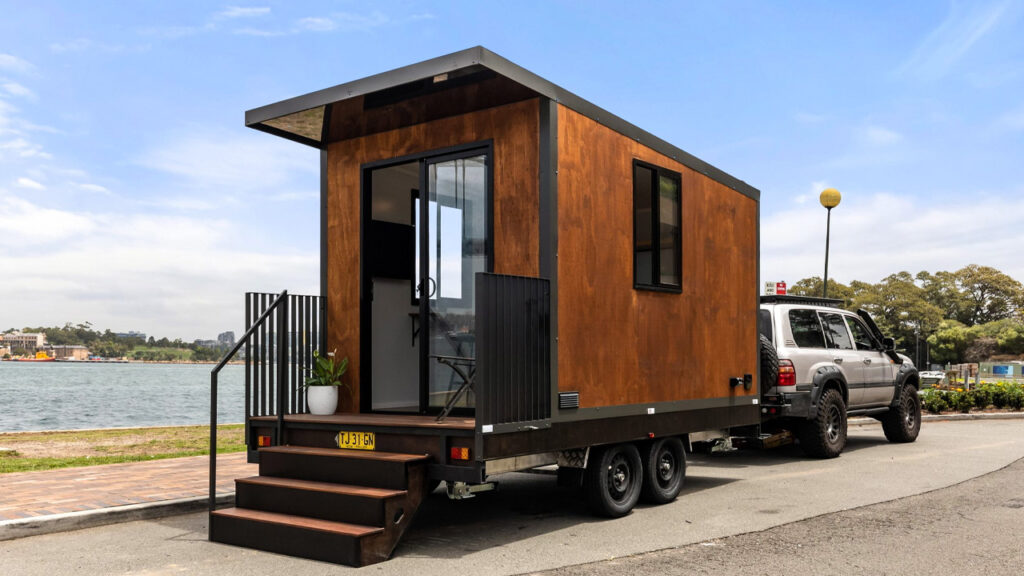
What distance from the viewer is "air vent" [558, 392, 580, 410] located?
5973 millimetres

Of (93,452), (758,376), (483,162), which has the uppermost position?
(483,162)

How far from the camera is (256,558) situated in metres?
5.29

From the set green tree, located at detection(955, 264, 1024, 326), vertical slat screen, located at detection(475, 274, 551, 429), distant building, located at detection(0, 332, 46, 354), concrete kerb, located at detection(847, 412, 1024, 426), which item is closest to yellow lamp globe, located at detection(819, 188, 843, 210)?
concrete kerb, located at detection(847, 412, 1024, 426)

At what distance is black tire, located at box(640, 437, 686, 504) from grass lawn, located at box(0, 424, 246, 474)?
20.4 feet

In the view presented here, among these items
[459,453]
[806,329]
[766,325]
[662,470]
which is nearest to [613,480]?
[662,470]

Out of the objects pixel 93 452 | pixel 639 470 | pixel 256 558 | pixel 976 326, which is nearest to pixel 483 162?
pixel 639 470

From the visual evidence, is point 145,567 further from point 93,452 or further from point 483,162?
point 93,452

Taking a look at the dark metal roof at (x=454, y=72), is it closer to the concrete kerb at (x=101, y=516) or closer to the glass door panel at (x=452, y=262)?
the glass door panel at (x=452, y=262)

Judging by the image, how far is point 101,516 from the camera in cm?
627

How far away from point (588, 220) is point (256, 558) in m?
3.37

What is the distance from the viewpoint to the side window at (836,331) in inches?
425

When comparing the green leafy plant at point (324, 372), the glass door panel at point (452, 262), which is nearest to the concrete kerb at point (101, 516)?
the green leafy plant at point (324, 372)

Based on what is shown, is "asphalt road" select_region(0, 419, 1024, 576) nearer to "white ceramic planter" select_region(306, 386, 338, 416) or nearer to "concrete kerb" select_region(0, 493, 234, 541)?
"concrete kerb" select_region(0, 493, 234, 541)

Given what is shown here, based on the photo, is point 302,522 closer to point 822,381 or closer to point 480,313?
point 480,313
